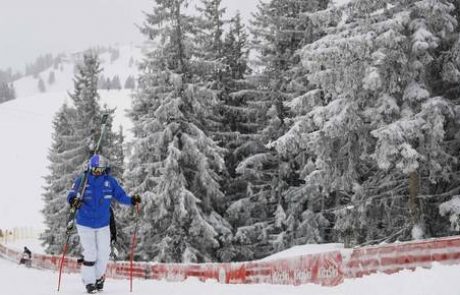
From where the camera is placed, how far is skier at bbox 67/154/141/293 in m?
9.13

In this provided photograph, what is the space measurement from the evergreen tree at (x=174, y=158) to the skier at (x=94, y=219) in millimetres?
15675

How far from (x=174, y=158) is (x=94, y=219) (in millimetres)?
16773

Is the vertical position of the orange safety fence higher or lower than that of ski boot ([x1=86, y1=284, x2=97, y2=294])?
higher

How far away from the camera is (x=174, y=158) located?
26.0m

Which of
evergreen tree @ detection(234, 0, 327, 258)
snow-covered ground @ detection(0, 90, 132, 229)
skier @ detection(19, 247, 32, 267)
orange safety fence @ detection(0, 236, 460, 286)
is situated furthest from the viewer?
snow-covered ground @ detection(0, 90, 132, 229)

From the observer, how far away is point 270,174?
28625 millimetres

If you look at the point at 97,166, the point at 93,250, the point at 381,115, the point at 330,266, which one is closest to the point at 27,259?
the point at 381,115

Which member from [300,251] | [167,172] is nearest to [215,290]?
[300,251]

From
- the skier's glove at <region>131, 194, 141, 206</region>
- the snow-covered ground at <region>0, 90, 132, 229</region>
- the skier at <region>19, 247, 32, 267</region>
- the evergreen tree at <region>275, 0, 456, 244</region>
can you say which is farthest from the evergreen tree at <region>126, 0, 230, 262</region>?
the snow-covered ground at <region>0, 90, 132, 229</region>

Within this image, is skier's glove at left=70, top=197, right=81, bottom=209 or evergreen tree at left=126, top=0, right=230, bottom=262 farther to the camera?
evergreen tree at left=126, top=0, right=230, bottom=262

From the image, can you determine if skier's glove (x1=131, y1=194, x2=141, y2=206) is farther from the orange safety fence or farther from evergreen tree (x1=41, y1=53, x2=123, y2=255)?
evergreen tree (x1=41, y1=53, x2=123, y2=255)

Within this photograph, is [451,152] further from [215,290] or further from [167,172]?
[167,172]

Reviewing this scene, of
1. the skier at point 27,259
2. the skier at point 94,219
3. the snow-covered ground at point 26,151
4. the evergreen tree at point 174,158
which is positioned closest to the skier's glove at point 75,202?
the skier at point 94,219

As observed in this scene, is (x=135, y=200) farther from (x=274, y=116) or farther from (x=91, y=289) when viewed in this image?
(x=274, y=116)
